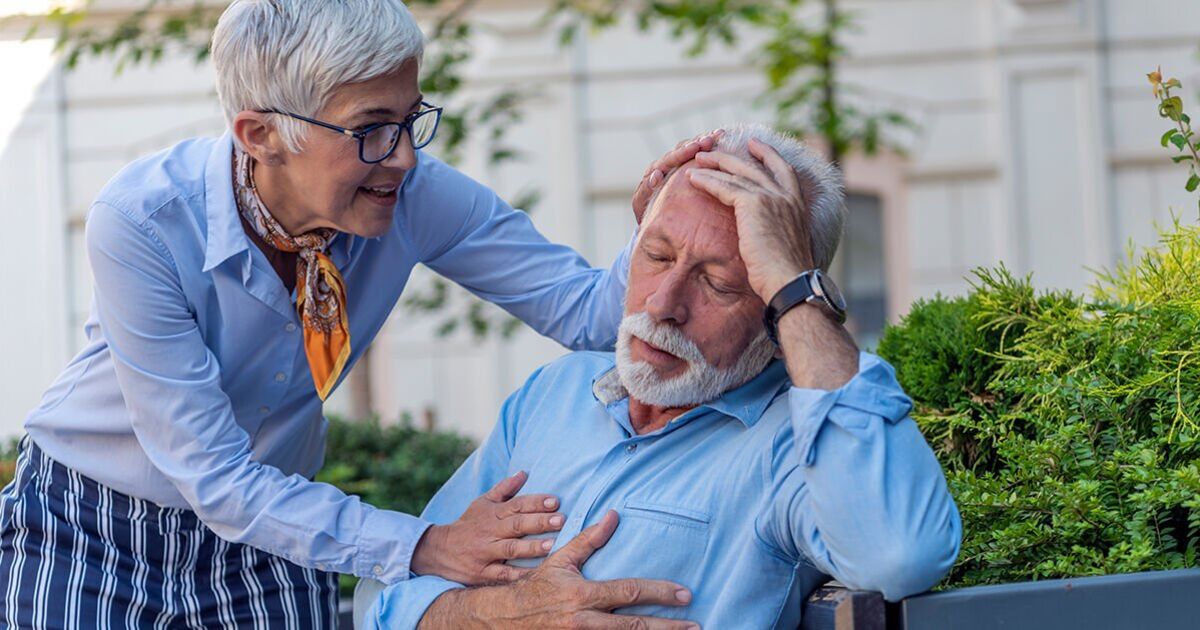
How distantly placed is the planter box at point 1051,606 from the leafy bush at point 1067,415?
0.54 feet

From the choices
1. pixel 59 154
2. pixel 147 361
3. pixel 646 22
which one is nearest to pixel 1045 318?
pixel 147 361

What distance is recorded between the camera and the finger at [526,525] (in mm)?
2650

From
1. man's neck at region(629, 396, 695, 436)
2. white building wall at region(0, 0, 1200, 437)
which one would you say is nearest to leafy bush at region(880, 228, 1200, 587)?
man's neck at region(629, 396, 695, 436)

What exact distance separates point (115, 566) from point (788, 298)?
1.40 meters

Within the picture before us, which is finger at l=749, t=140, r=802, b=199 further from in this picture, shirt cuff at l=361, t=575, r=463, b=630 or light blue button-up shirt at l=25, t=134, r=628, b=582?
shirt cuff at l=361, t=575, r=463, b=630

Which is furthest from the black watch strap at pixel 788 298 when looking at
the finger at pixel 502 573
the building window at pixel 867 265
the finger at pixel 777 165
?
the building window at pixel 867 265

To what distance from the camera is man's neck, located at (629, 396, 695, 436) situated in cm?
279

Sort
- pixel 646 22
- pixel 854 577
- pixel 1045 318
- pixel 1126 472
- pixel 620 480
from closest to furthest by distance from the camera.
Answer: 1. pixel 854 577
2. pixel 1126 472
3. pixel 620 480
4. pixel 1045 318
5. pixel 646 22

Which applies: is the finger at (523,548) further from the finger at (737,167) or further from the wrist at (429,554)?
the finger at (737,167)

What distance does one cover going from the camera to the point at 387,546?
2674mm

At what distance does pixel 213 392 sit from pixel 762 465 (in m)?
0.99

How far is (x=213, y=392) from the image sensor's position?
8.91ft

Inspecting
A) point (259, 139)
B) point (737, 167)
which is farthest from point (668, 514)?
point (259, 139)

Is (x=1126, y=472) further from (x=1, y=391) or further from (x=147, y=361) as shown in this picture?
(x=1, y=391)
